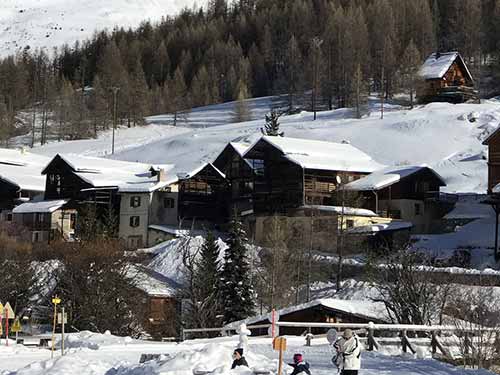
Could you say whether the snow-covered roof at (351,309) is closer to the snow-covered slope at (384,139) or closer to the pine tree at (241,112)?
the snow-covered slope at (384,139)

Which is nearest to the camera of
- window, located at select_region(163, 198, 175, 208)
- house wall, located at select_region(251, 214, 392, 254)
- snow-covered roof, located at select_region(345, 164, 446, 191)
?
house wall, located at select_region(251, 214, 392, 254)

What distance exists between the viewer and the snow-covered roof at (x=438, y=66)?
95.9m

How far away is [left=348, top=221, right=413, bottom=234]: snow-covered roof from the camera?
53.7 meters

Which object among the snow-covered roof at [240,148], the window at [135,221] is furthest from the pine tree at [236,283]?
the snow-covered roof at [240,148]

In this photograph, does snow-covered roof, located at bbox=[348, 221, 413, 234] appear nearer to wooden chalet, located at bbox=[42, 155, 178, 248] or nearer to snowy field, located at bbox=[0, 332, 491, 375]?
wooden chalet, located at bbox=[42, 155, 178, 248]

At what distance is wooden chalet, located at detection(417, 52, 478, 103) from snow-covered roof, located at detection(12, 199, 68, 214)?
4534 cm

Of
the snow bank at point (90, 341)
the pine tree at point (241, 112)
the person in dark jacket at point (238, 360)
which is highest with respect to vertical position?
the pine tree at point (241, 112)

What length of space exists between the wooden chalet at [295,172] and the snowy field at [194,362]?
36.5 m

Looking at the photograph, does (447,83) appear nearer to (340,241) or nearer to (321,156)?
(321,156)

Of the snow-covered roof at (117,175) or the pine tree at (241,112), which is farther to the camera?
the pine tree at (241,112)

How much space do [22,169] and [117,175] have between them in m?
14.0

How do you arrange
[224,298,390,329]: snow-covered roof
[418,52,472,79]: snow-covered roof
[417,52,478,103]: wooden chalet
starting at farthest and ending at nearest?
[417,52,478,103]: wooden chalet, [418,52,472,79]: snow-covered roof, [224,298,390,329]: snow-covered roof

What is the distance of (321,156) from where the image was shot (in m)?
64.2

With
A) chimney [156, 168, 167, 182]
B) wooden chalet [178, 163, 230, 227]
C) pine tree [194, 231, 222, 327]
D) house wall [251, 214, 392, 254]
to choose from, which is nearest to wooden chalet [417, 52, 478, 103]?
wooden chalet [178, 163, 230, 227]
